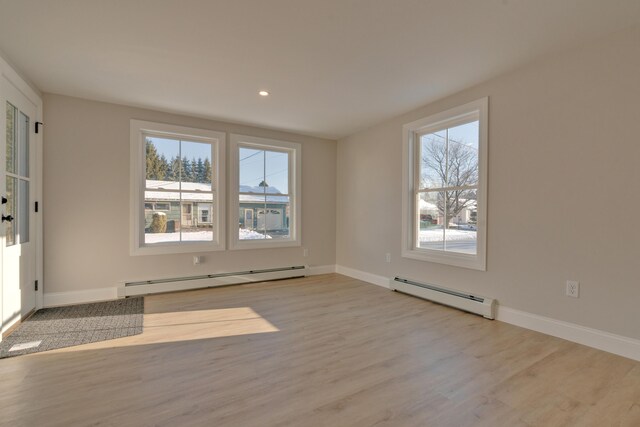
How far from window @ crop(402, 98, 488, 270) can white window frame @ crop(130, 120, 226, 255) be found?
2637 millimetres

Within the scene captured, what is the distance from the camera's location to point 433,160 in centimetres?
400

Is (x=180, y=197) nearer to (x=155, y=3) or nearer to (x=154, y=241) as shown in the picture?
(x=154, y=241)

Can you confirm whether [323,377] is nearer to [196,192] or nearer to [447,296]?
[447,296]

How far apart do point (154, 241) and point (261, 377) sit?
9.58ft

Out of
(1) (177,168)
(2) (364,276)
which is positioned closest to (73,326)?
(1) (177,168)

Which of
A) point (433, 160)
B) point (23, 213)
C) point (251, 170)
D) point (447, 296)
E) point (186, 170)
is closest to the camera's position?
point (23, 213)

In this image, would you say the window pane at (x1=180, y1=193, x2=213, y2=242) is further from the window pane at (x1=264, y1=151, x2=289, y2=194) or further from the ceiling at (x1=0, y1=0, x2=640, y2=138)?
the ceiling at (x1=0, y1=0, x2=640, y2=138)

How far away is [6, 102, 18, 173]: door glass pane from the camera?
2818 millimetres

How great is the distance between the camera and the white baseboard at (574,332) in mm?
2314

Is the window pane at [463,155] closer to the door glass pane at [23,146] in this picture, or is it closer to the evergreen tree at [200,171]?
the evergreen tree at [200,171]

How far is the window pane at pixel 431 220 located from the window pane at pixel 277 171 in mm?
2239

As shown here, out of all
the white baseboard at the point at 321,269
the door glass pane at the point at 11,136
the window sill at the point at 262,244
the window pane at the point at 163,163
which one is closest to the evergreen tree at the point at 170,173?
the window pane at the point at 163,163

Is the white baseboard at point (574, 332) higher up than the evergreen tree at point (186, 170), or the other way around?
the evergreen tree at point (186, 170)

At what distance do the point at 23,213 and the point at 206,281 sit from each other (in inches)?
83.1
